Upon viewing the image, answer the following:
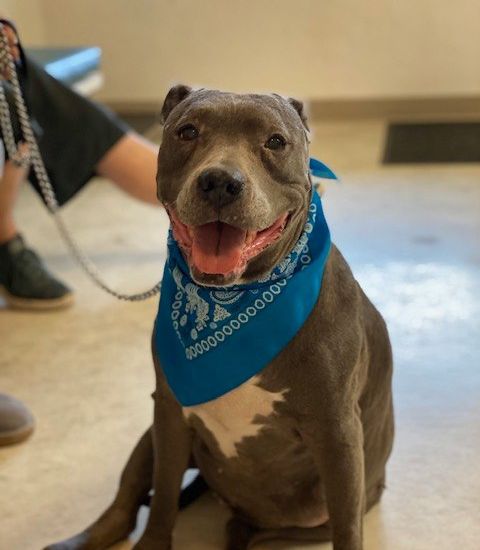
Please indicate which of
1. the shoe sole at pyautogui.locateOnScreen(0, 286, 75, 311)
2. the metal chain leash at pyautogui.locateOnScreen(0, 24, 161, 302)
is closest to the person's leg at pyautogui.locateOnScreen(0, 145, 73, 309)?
the shoe sole at pyautogui.locateOnScreen(0, 286, 75, 311)

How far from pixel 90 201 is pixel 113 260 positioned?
2.00 ft

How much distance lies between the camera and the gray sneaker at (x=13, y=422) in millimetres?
1670

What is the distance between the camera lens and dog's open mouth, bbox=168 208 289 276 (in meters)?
1.06

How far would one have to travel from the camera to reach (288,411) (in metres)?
1.18

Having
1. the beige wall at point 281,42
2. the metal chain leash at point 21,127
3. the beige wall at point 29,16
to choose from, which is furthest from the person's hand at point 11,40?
the beige wall at point 281,42

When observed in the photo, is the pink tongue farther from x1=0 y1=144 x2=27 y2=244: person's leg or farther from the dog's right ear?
x1=0 y1=144 x2=27 y2=244: person's leg

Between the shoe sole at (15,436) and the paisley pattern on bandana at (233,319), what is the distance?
571 mm

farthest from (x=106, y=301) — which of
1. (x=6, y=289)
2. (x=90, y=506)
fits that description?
(x=90, y=506)

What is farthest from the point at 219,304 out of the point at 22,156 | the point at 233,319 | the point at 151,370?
the point at 22,156

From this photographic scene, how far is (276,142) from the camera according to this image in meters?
1.09

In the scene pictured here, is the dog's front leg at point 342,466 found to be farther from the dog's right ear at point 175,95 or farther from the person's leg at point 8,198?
the person's leg at point 8,198

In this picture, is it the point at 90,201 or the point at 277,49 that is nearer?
the point at 90,201

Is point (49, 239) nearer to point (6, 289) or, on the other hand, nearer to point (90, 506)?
point (6, 289)

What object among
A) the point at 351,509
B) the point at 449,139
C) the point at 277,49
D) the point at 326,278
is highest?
the point at 326,278
